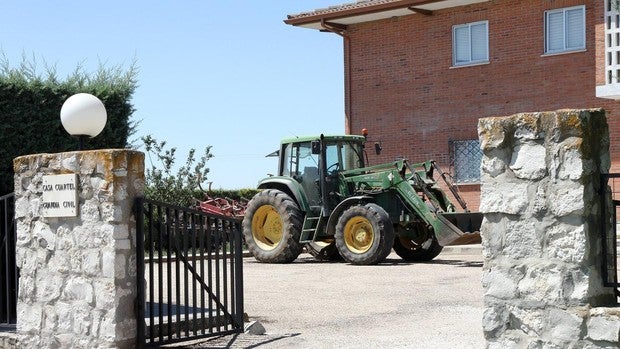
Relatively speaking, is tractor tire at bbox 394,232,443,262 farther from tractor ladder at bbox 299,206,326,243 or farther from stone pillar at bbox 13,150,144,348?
stone pillar at bbox 13,150,144,348

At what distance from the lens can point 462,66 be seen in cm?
2514

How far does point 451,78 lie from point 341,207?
771 cm

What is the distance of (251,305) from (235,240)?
306 centimetres

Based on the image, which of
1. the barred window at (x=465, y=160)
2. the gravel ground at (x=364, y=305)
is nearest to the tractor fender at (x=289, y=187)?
the gravel ground at (x=364, y=305)

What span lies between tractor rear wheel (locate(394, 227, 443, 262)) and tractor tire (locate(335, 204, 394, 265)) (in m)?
1.27

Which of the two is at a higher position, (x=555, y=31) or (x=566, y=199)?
(x=555, y=31)

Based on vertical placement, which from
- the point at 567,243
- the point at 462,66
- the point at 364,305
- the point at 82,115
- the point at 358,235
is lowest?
the point at 364,305

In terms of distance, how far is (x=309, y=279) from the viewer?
16094 mm

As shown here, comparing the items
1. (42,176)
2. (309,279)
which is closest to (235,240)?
(42,176)

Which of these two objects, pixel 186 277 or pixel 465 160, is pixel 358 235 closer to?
pixel 465 160

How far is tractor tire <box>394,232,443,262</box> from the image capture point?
19.3 meters

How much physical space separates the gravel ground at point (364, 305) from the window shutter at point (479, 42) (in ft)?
24.2

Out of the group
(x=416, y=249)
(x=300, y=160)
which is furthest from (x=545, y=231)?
(x=300, y=160)

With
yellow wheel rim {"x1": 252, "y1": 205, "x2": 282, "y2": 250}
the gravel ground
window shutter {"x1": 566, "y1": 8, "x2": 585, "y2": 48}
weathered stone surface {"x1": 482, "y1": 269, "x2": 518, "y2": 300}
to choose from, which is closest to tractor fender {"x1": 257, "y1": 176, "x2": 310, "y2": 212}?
yellow wheel rim {"x1": 252, "y1": 205, "x2": 282, "y2": 250}
